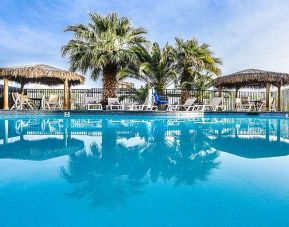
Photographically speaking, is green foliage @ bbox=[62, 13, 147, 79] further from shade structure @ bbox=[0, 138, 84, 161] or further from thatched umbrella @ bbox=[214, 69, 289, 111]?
shade structure @ bbox=[0, 138, 84, 161]

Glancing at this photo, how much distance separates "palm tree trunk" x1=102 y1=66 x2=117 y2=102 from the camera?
16047 millimetres

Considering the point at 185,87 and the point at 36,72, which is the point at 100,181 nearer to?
the point at 36,72

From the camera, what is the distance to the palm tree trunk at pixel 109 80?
16.0m

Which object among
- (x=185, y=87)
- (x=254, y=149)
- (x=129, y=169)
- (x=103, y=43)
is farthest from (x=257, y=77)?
(x=129, y=169)

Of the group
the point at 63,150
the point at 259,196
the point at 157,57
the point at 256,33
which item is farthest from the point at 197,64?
the point at 259,196

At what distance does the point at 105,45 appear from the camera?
581 inches

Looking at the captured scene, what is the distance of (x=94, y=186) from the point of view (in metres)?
2.46

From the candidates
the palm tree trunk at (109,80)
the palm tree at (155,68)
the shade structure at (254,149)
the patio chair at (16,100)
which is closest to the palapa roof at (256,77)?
the palm tree at (155,68)

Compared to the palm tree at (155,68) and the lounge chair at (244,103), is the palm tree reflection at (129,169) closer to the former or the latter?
the palm tree at (155,68)

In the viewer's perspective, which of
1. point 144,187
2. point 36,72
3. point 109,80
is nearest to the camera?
point 144,187

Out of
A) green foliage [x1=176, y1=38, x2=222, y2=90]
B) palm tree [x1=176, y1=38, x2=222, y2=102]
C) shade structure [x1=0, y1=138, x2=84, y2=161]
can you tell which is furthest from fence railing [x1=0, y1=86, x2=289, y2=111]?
shade structure [x1=0, y1=138, x2=84, y2=161]

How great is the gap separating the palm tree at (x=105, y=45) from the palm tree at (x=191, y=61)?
2.36 metres

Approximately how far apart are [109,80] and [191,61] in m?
4.89

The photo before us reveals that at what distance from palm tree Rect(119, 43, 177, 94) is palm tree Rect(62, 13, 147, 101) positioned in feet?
1.81
